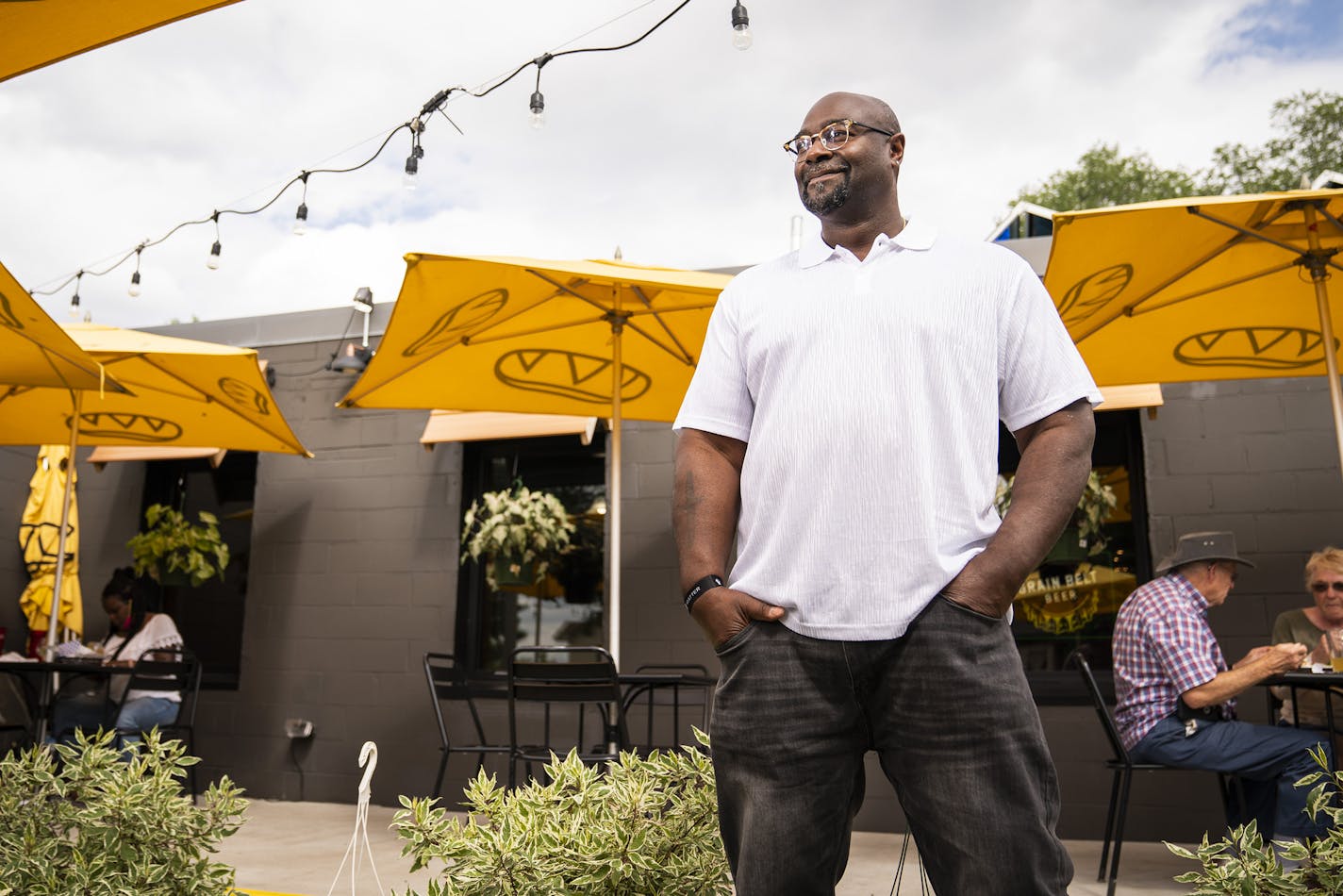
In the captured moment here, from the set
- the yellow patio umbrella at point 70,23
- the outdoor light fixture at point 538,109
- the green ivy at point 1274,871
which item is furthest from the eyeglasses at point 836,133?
the outdoor light fixture at point 538,109

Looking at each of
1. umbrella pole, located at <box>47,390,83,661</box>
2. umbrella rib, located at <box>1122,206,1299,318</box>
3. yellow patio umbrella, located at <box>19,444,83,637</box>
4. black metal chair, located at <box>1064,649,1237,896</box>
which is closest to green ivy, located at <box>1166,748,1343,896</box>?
black metal chair, located at <box>1064,649,1237,896</box>

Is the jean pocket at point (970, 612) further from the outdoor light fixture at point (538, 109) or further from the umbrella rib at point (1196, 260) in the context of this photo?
the outdoor light fixture at point (538, 109)

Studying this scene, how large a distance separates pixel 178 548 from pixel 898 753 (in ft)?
19.9

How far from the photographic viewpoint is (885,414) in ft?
4.73

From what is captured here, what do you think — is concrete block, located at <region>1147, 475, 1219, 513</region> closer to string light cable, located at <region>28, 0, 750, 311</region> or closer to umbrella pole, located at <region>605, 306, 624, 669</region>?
umbrella pole, located at <region>605, 306, 624, 669</region>

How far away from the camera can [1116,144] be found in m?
26.2

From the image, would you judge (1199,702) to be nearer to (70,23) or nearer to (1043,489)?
(1043,489)

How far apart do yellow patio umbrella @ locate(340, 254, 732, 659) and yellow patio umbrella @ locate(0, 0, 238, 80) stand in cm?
163

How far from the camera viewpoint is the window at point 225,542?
6.83 m

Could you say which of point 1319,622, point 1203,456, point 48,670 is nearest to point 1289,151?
point 1203,456

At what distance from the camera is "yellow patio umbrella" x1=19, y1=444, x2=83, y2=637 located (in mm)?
6363

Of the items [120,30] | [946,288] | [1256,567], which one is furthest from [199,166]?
[946,288]

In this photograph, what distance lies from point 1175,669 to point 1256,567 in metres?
2.00

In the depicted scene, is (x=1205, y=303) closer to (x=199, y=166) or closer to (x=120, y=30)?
(x=120, y=30)
